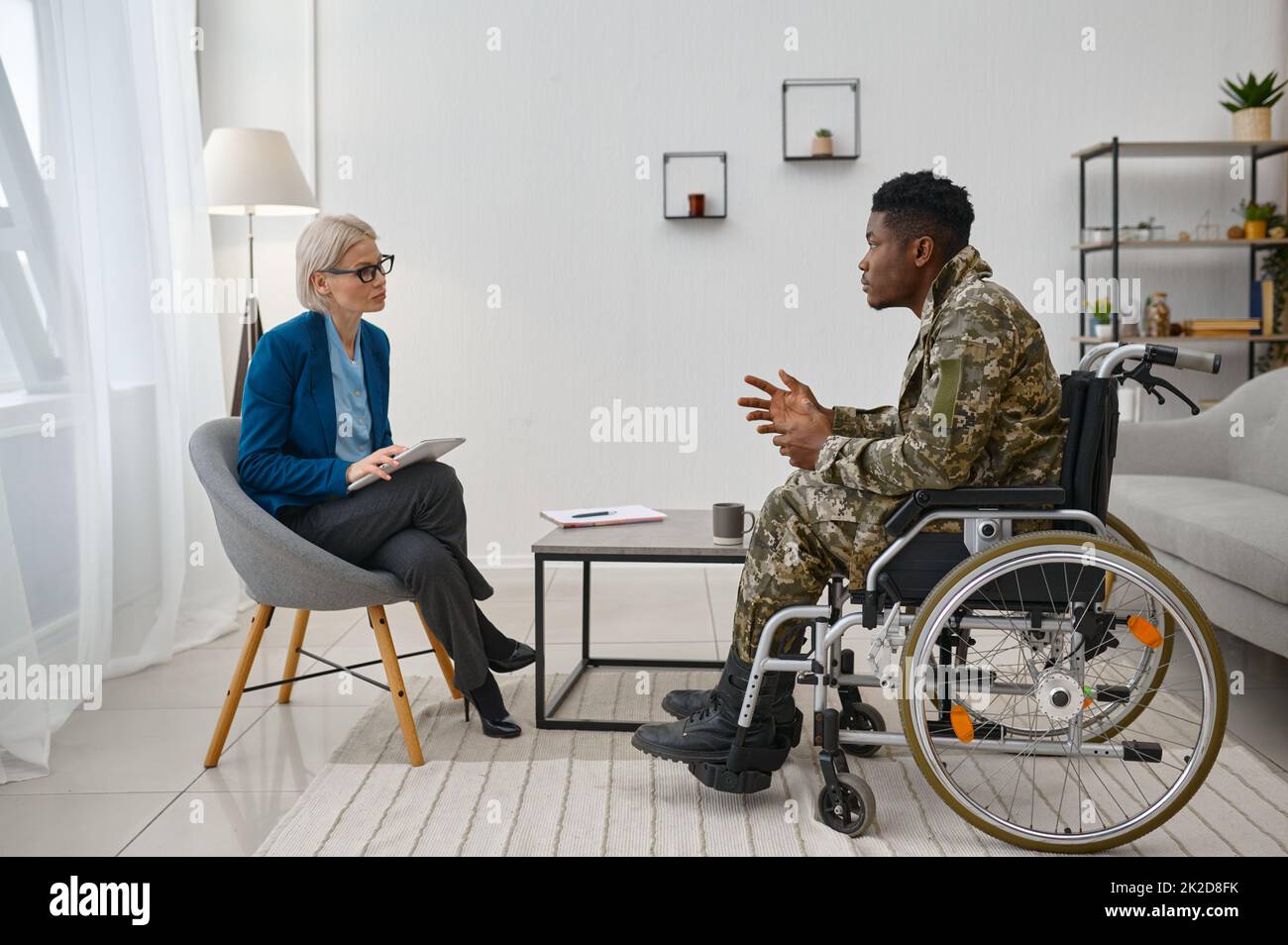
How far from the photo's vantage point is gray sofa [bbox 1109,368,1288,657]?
8.36 ft

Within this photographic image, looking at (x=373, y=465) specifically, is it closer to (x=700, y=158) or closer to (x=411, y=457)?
(x=411, y=457)

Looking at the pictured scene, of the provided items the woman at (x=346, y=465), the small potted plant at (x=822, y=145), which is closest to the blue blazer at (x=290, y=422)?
the woman at (x=346, y=465)

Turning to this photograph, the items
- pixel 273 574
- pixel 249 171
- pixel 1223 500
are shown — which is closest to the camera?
pixel 273 574

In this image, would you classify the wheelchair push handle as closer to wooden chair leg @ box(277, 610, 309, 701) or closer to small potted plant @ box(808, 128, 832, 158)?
wooden chair leg @ box(277, 610, 309, 701)

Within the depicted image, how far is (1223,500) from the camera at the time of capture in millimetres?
3100

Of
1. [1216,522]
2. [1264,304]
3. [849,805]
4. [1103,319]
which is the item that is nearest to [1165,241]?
[1103,319]

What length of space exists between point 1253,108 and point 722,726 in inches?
126

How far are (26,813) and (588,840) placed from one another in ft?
3.40

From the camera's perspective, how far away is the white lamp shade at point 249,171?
3.59m

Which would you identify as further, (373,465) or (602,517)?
(602,517)

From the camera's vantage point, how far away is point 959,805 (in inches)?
72.4

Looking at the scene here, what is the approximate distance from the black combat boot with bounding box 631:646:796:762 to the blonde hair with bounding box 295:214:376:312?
1151 millimetres
